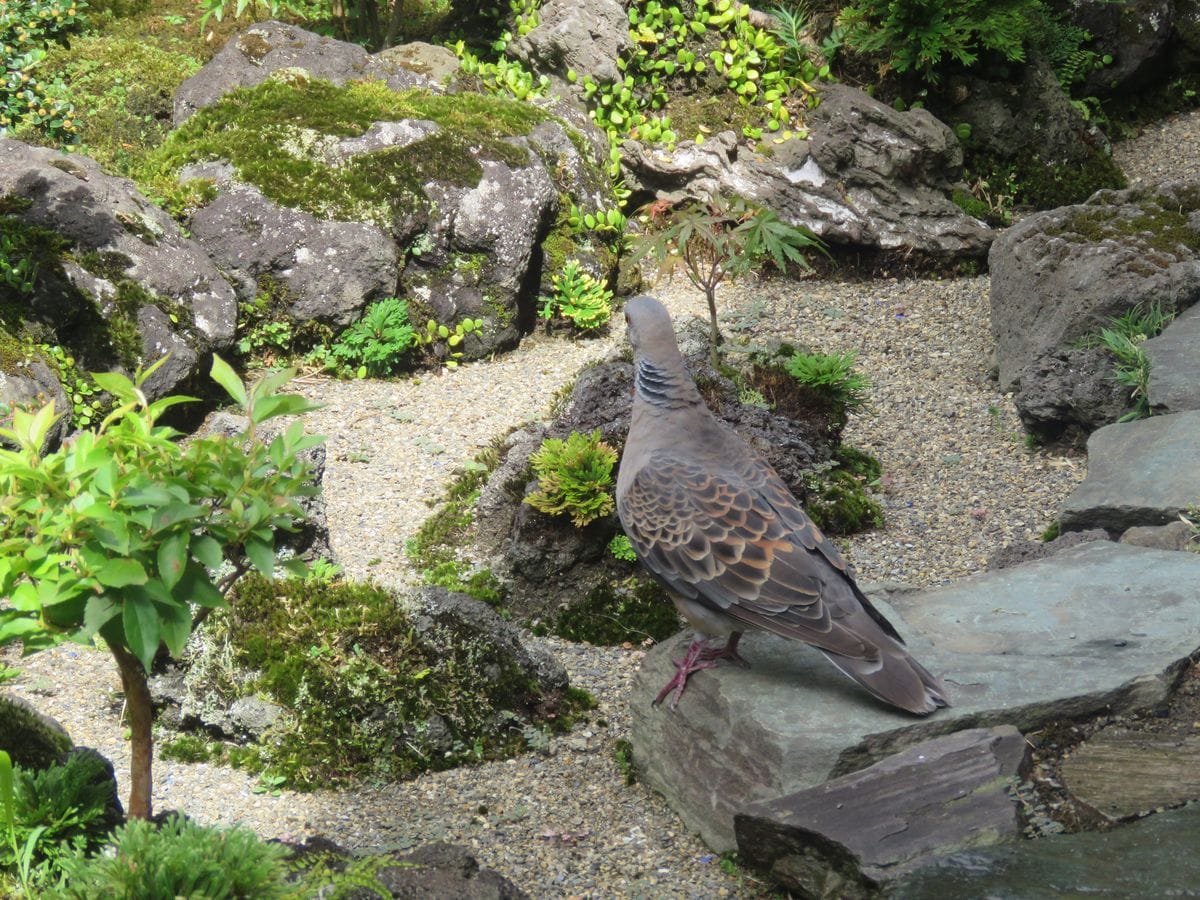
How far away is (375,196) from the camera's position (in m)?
7.68

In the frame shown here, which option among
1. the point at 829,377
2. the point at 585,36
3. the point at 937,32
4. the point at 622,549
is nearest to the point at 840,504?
the point at 829,377

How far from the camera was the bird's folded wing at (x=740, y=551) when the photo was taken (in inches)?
141

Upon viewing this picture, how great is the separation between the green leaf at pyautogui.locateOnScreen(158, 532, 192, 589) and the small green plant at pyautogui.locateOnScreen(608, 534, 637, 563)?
2.95m

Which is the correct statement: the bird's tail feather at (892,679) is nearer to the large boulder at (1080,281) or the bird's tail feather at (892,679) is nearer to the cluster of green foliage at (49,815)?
the cluster of green foliage at (49,815)

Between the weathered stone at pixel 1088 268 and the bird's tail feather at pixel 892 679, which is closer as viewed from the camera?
the bird's tail feather at pixel 892 679

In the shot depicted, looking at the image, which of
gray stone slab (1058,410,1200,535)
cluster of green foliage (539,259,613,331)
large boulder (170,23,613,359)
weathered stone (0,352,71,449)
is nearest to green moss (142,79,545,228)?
large boulder (170,23,613,359)

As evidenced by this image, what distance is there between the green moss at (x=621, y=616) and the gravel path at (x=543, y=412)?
0.33ft

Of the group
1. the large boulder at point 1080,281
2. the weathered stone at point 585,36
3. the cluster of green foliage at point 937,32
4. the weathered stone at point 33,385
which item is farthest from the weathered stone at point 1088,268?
the weathered stone at point 33,385

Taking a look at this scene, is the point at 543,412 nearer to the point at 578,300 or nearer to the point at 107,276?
the point at 578,300

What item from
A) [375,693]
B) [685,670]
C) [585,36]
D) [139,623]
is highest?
[139,623]

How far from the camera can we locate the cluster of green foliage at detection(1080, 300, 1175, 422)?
5965mm

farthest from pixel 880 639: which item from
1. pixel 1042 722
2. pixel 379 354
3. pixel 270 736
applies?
pixel 379 354

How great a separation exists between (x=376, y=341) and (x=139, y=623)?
5230mm

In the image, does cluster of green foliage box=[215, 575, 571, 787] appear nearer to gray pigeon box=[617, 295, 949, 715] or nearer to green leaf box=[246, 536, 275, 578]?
gray pigeon box=[617, 295, 949, 715]
